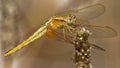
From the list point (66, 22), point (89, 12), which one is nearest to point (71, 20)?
point (66, 22)

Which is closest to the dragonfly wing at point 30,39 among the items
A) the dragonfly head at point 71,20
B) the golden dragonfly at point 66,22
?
the golden dragonfly at point 66,22

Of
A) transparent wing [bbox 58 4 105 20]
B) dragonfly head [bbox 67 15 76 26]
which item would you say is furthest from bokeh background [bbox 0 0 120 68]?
dragonfly head [bbox 67 15 76 26]

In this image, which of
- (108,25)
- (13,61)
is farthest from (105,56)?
(13,61)

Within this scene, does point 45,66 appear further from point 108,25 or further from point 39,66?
point 108,25

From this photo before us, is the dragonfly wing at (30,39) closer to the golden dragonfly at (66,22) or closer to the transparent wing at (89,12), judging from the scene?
the golden dragonfly at (66,22)

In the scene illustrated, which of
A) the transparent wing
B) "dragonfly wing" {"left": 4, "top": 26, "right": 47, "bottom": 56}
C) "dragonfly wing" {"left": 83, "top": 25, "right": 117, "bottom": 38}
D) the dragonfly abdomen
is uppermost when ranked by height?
the transparent wing

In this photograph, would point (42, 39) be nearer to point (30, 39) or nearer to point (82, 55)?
point (30, 39)

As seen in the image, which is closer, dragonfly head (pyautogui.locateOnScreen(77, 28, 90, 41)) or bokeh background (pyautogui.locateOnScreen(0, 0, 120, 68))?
dragonfly head (pyautogui.locateOnScreen(77, 28, 90, 41))

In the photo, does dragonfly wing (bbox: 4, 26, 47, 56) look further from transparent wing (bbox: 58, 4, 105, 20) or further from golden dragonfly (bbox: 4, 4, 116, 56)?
transparent wing (bbox: 58, 4, 105, 20)
